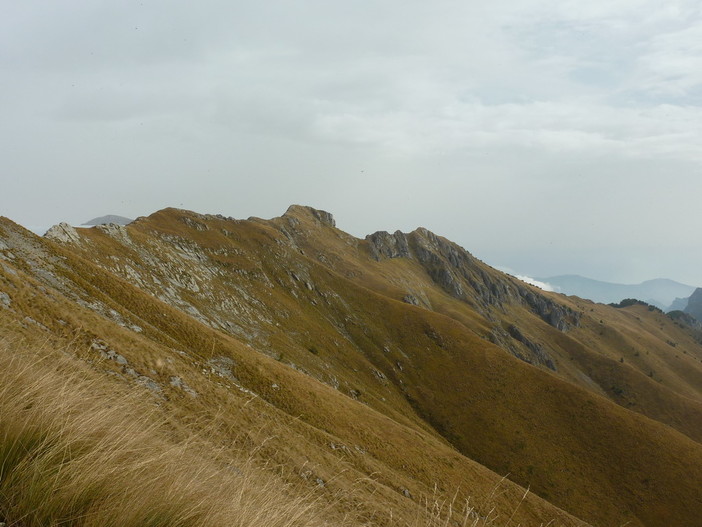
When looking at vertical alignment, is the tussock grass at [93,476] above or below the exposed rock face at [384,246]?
below

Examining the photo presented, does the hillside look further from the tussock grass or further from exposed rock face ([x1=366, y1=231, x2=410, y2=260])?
exposed rock face ([x1=366, y1=231, x2=410, y2=260])

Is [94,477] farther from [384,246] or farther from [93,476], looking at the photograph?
[384,246]

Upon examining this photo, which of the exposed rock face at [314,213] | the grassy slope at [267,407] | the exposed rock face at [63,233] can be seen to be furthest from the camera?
the exposed rock face at [314,213]

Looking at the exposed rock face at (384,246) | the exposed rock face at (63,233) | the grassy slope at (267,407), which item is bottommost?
the grassy slope at (267,407)

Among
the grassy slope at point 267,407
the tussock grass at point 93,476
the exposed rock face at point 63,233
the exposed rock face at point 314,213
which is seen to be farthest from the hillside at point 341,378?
the exposed rock face at point 314,213

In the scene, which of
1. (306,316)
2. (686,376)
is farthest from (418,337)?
(686,376)

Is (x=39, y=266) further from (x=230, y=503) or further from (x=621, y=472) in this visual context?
(x=621, y=472)

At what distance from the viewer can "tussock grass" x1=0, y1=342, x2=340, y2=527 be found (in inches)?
132

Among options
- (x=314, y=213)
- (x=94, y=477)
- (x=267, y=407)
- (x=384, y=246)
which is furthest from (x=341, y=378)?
(x=384, y=246)

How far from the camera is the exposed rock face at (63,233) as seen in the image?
53.7 metres

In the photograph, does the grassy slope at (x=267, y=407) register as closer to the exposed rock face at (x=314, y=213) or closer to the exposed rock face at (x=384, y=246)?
the exposed rock face at (x=314, y=213)

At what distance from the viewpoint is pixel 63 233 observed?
183ft

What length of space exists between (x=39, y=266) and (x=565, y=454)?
275 feet

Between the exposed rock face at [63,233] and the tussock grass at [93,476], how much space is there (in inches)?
2447
